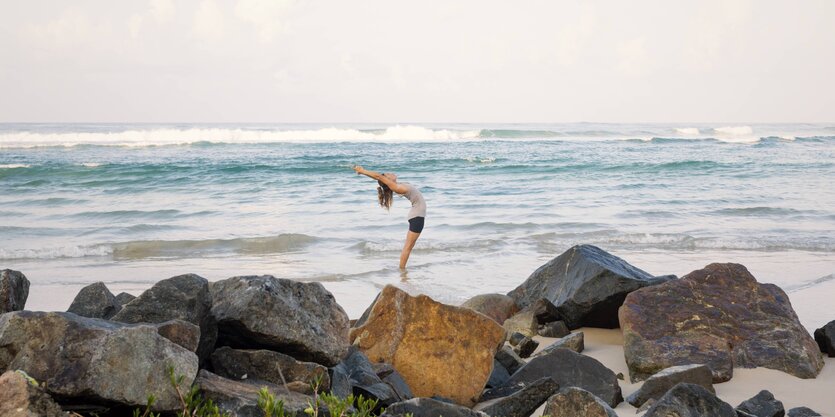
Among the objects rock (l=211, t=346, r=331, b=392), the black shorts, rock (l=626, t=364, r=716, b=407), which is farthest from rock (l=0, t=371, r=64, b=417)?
the black shorts

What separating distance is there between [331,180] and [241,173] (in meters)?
4.51

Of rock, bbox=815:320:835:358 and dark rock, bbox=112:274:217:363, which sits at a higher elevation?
dark rock, bbox=112:274:217:363

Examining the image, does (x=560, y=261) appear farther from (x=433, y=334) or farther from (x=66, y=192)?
(x=66, y=192)

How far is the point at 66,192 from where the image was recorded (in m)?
24.6

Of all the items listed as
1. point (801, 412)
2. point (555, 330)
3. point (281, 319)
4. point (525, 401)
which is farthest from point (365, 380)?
point (555, 330)

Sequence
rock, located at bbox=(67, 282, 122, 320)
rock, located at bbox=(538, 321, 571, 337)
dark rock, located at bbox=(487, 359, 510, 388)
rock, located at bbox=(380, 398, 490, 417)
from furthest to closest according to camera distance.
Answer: rock, located at bbox=(538, 321, 571, 337)
dark rock, located at bbox=(487, 359, 510, 388)
rock, located at bbox=(67, 282, 122, 320)
rock, located at bbox=(380, 398, 490, 417)

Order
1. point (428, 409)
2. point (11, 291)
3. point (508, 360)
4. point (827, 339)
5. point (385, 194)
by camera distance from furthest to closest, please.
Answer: point (385, 194), point (827, 339), point (508, 360), point (11, 291), point (428, 409)

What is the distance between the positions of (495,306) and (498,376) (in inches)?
88.7

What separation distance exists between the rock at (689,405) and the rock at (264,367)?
176 cm

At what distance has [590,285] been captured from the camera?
7410mm

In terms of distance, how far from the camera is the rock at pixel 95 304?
5312mm

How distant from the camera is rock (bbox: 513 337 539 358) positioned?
6.86 m

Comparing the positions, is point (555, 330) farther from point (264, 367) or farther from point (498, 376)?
point (264, 367)

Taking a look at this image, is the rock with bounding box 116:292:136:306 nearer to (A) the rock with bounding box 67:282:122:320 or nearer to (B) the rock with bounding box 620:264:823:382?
(A) the rock with bounding box 67:282:122:320
